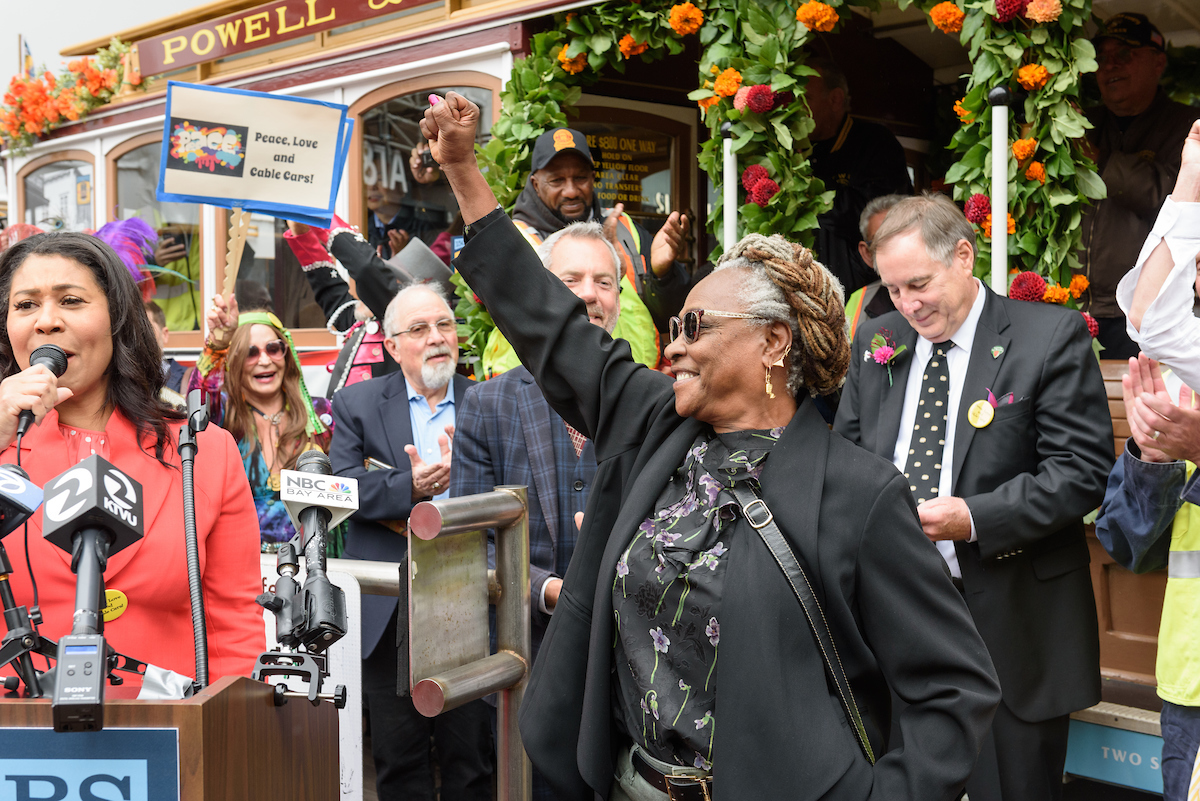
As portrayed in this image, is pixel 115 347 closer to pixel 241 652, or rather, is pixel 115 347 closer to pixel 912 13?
pixel 241 652

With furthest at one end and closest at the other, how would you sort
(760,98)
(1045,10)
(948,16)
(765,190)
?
(765,190)
(760,98)
(948,16)
(1045,10)

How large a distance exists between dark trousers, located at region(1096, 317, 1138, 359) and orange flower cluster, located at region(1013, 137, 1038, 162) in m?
1.68

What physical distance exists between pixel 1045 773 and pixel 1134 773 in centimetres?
84

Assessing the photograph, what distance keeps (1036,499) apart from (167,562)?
2359mm

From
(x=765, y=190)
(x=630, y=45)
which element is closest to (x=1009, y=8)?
(x=765, y=190)

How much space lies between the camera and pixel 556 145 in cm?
523

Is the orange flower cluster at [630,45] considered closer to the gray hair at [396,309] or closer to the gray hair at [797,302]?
the gray hair at [396,309]

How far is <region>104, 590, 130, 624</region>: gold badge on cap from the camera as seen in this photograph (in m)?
2.24

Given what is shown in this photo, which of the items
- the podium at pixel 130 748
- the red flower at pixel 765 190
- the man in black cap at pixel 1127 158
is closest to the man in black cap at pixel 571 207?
the red flower at pixel 765 190

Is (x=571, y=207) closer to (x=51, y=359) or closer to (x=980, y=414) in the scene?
(x=980, y=414)

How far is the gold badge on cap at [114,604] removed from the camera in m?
2.24

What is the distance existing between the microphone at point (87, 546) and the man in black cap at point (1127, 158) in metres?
4.81

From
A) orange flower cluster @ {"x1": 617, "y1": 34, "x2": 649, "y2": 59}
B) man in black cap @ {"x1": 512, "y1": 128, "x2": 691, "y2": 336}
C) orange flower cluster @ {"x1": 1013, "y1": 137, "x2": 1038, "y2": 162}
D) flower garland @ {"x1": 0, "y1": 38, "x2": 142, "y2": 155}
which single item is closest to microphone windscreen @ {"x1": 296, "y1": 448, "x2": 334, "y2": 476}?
orange flower cluster @ {"x1": 1013, "y1": 137, "x2": 1038, "y2": 162}

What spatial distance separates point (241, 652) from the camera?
2428 mm
